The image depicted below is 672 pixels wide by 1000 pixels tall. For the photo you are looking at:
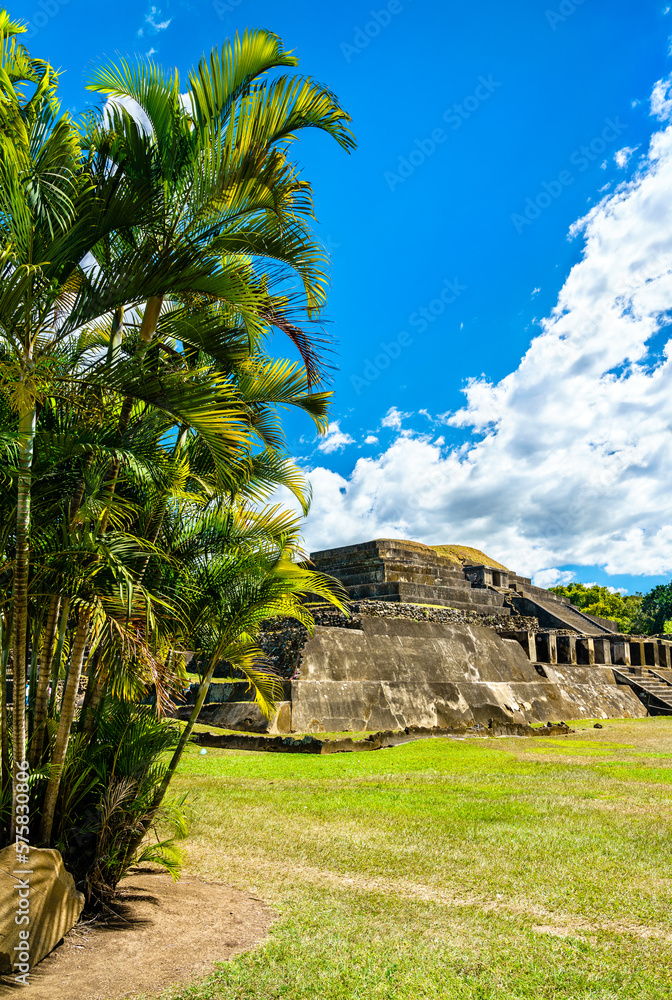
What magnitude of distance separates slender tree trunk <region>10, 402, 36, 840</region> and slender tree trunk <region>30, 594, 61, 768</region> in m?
0.40

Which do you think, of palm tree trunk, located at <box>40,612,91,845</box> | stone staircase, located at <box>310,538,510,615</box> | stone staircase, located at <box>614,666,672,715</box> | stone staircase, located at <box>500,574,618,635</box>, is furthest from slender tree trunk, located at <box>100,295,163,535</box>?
stone staircase, located at <box>500,574,618,635</box>

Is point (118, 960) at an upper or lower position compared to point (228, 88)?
lower

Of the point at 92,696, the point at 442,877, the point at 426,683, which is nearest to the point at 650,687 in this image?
the point at 426,683

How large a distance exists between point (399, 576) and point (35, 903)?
19.0 meters

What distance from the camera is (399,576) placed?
22.1 metres

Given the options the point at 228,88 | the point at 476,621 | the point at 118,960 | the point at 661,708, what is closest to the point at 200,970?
the point at 118,960

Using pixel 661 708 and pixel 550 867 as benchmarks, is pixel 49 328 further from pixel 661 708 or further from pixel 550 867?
pixel 661 708

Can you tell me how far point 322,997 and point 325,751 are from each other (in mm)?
8165

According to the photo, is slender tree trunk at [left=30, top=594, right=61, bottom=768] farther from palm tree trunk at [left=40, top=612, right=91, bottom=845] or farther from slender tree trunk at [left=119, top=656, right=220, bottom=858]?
slender tree trunk at [left=119, top=656, right=220, bottom=858]

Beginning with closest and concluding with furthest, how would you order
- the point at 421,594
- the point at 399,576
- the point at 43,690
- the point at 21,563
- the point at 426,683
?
the point at 21,563 < the point at 43,690 < the point at 426,683 < the point at 421,594 < the point at 399,576

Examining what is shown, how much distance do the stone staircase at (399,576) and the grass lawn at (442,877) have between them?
1142cm

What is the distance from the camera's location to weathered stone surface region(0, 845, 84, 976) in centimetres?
331

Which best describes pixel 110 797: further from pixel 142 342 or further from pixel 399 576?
pixel 399 576

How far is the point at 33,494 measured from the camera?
3.96 m
